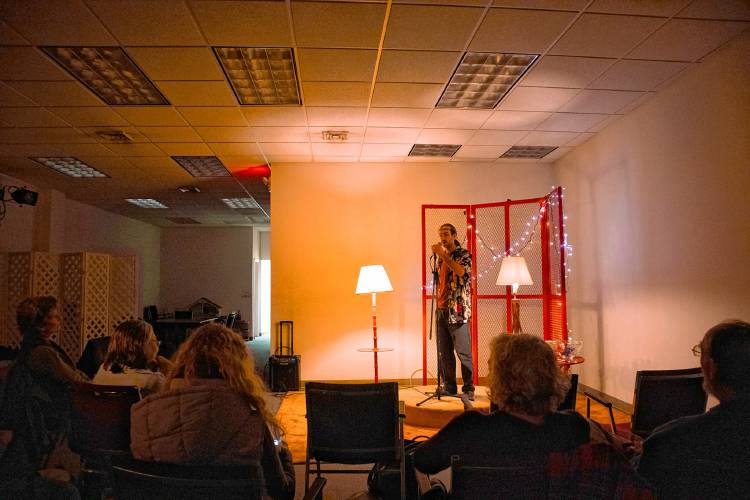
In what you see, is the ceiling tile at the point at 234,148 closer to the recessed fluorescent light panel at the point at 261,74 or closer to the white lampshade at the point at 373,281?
the recessed fluorescent light panel at the point at 261,74

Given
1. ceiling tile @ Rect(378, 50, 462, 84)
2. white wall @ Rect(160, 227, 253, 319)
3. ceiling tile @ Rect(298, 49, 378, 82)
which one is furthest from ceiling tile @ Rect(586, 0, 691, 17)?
white wall @ Rect(160, 227, 253, 319)

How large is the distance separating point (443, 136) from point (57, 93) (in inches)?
147

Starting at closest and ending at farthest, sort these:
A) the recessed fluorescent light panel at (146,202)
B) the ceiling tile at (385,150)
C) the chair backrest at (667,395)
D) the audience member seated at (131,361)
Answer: the audience member seated at (131,361) < the chair backrest at (667,395) < the ceiling tile at (385,150) < the recessed fluorescent light panel at (146,202)

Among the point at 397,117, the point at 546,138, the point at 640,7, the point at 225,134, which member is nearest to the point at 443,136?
the point at 397,117

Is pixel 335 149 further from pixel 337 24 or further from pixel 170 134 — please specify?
pixel 337 24

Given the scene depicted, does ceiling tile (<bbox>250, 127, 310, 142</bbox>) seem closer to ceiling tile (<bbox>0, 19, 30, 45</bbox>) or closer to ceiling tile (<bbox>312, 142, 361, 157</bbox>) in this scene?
ceiling tile (<bbox>312, 142, 361, 157</bbox>)

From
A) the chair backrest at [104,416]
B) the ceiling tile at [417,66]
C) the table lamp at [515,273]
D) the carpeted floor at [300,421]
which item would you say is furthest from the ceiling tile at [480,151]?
the chair backrest at [104,416]

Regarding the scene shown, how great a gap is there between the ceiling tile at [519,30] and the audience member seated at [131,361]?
111 inches

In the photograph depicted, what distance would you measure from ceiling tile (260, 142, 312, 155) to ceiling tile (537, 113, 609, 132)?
2701mm

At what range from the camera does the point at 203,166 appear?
257 inches

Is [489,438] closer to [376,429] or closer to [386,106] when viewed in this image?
[376,429]

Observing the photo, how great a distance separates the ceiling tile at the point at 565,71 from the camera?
3629 millimetres

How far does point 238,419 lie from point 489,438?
0.85 metres

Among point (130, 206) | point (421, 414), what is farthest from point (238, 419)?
point (130, 206)
